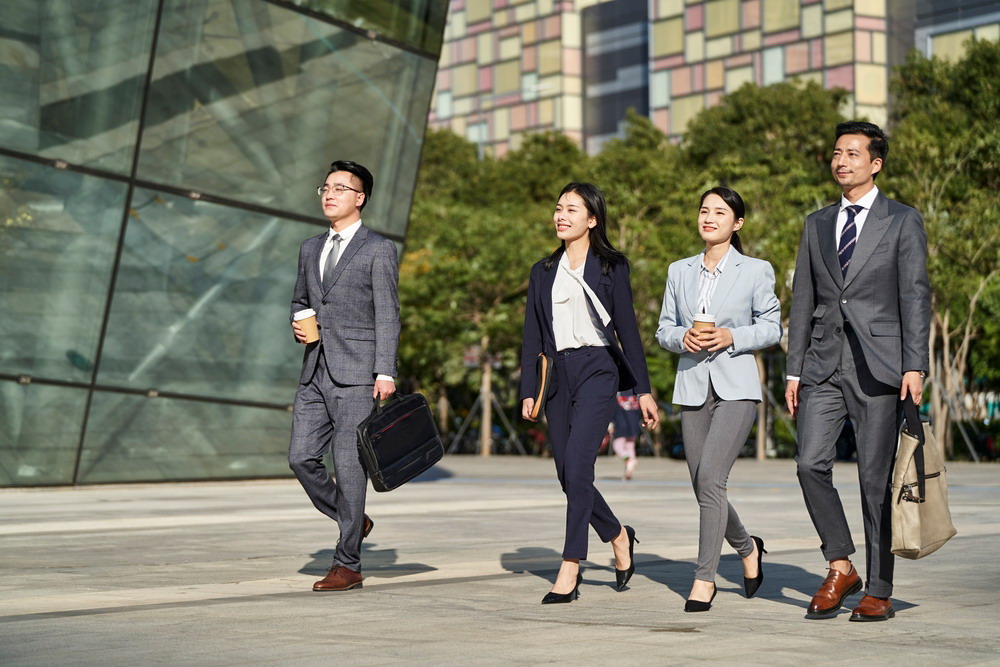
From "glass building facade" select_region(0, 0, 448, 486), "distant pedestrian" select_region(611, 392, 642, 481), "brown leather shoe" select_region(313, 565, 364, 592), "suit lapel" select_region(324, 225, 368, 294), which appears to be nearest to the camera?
"brown leather shoe" select_region(313, 565, 364, 592)

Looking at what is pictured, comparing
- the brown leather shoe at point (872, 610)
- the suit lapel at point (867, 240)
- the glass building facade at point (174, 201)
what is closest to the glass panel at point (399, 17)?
the glass building facade at point (174, 201)

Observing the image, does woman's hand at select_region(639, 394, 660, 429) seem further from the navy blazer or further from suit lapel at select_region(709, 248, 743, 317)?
suit lapel at select_region(709, 248, 743, 317)

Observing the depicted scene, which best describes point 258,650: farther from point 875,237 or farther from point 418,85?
point 418,85

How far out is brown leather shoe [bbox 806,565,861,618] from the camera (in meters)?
6.85

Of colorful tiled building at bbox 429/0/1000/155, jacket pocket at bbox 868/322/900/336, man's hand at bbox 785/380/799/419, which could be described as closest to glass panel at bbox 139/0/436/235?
man's hand at bbox 785/380/799/419

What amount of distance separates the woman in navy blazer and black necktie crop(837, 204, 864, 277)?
114 cm

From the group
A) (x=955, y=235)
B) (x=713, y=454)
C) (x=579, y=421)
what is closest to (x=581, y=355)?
(x=579, y=421)

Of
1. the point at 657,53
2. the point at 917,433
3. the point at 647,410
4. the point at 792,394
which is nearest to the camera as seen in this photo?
the point at 917,433

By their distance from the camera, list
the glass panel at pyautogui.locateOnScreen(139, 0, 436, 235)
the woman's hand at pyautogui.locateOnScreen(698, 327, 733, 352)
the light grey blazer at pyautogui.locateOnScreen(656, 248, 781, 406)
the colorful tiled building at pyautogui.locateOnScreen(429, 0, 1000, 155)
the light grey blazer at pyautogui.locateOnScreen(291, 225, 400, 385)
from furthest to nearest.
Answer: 1. the colorful tiled building at pyautogui.locateOnScreen(429, 0, 1000, 155)
2. the glass panel at pyautogui.locateOnScreen(139, 0, 436, 235)
3. the light grey blazer at pyautogui.locateOnScreen(291, 225, 400, 385)
4. the light grey blazer at pyautogui.locateOnScreen(656, 248, 781, 406)
5. the woman's hand at pyautogui.locateOnScreen(698, 327, 733, 352)

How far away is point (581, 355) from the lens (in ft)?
25.4

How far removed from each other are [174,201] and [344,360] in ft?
34.4

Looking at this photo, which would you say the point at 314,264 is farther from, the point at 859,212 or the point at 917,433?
the point at 917,433

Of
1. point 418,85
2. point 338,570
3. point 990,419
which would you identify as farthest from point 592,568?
point 990,419

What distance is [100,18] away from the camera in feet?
56.8
